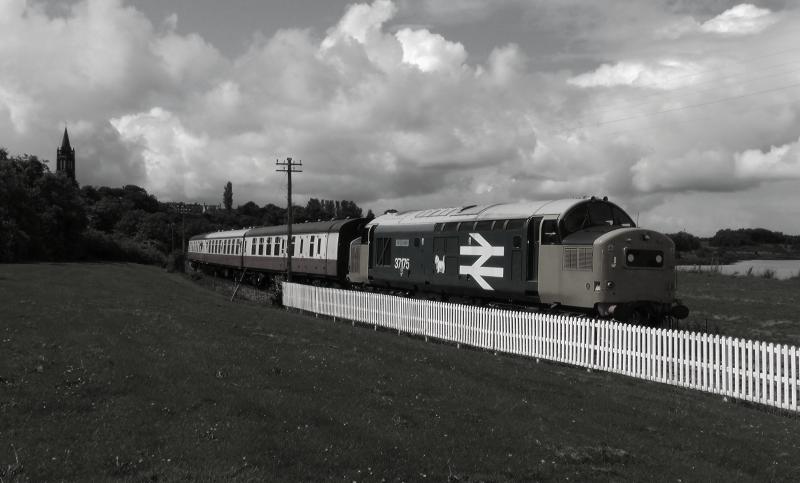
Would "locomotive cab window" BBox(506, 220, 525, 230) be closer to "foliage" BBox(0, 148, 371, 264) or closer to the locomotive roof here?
the locomotive roof

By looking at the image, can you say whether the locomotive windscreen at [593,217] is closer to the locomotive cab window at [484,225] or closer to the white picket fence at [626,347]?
the white picket fence at [626,347]

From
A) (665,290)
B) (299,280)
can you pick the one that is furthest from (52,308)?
(299,280)

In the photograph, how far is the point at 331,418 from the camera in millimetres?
8328

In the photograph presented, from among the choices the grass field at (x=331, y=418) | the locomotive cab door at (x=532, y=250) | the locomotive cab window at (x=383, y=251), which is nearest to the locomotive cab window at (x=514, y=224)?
the locomotive cab door at (x=532, y=250)

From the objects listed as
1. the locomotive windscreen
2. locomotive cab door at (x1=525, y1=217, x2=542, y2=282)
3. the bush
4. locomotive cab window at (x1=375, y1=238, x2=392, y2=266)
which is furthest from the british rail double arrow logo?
the bush

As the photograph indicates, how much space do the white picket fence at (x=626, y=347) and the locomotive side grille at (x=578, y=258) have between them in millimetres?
1434

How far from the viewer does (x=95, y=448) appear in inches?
267

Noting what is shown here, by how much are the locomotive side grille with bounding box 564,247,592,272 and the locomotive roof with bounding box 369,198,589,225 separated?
1.17m

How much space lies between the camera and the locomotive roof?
722 inches

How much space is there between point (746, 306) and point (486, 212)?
17795 millimetres

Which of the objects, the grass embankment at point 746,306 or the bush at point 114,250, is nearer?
the grass embankment at point 746,306

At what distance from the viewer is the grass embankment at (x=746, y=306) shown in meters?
23.0

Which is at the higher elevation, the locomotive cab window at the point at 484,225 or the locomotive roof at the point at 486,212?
the locomotive roof at the point at 486,212

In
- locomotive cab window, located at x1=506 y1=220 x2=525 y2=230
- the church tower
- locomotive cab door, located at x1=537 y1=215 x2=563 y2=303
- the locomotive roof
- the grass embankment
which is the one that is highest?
the church tower
